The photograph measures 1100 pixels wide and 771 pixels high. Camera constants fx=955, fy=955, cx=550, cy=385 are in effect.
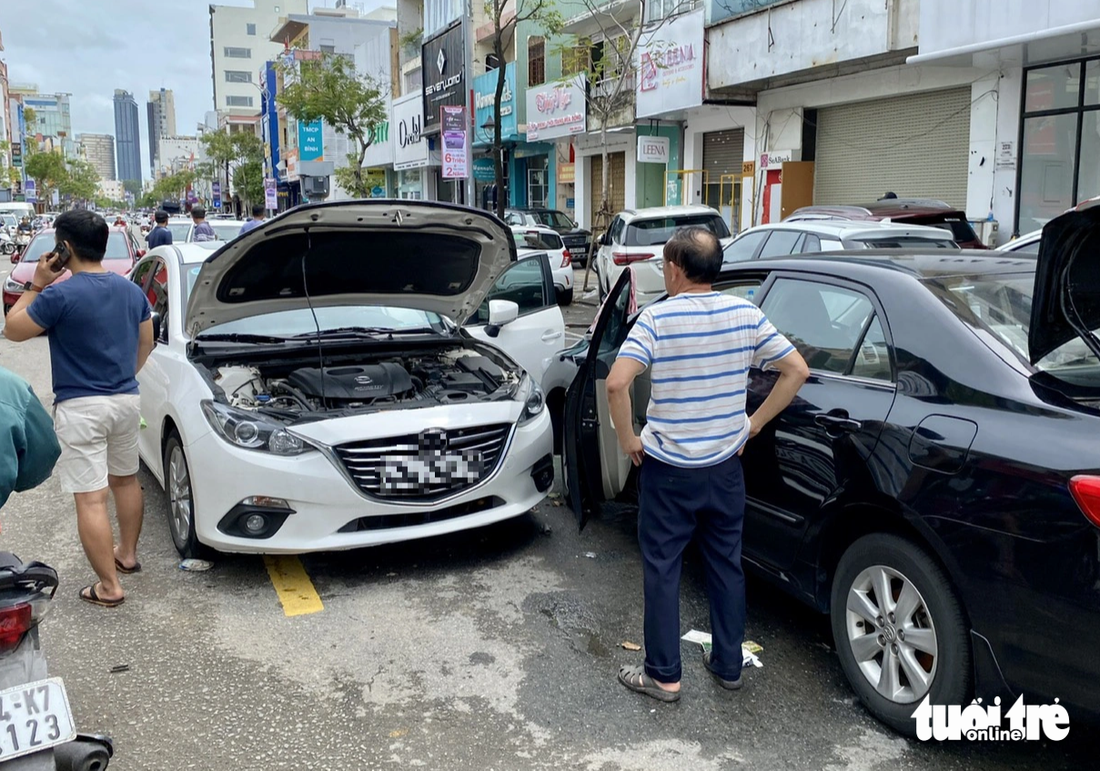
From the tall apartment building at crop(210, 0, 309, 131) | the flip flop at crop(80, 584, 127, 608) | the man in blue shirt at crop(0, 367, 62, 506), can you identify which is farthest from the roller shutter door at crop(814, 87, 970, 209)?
the tall apartment building at crop(210, 0, 309, 131)

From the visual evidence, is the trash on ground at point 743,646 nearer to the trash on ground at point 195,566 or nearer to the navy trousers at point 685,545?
the navy trousers at point 685,545

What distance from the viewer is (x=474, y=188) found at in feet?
119

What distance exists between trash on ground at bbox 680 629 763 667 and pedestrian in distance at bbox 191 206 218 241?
1196cm

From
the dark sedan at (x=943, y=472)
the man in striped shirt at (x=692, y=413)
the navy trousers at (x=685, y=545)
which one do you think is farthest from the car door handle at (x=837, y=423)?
the navy trousers at (x=685, y=545)

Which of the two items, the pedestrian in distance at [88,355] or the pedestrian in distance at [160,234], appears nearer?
the pedestrian in distance at [88,355]

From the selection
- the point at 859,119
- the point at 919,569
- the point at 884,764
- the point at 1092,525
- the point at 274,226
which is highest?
the point at 859,119

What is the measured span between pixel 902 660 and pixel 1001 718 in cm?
35

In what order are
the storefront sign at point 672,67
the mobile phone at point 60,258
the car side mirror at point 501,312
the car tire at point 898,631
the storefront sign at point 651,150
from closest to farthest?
the car tire at point 898,631
the mobile phone at point 60,258
the car side mirror at point 501,312
the storefront sign at point 672,67
the storefront sign at point 651,150

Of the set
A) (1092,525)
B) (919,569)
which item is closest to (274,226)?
(919,569)

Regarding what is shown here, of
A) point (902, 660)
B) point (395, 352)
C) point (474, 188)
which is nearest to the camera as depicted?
point (902, 660)

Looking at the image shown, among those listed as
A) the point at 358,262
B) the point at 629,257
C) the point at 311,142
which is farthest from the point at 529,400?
the point at 311,142

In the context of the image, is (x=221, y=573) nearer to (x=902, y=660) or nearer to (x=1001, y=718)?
(x=902, y=660)

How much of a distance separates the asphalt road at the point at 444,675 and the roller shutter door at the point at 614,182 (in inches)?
918

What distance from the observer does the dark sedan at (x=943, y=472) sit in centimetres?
276
